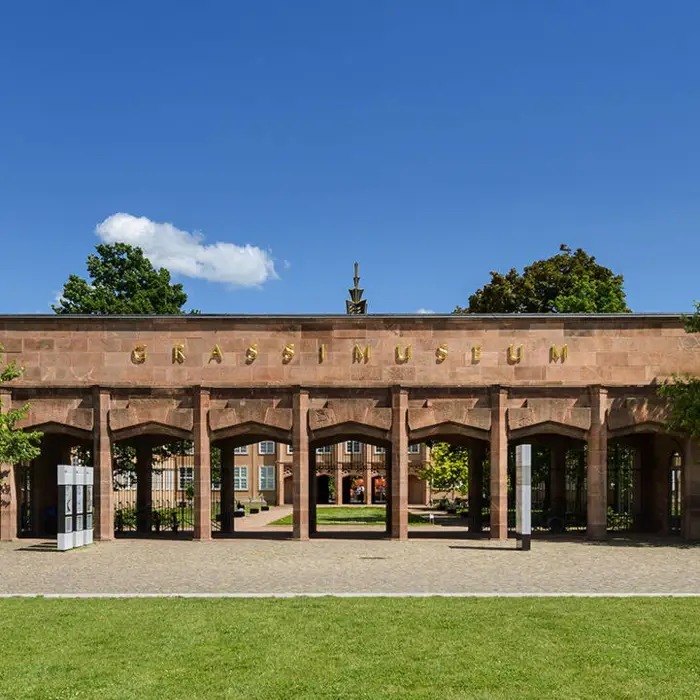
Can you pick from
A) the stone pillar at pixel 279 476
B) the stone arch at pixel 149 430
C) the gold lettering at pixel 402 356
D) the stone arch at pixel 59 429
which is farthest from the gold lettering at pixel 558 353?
the stone pillar at pixel 279 476

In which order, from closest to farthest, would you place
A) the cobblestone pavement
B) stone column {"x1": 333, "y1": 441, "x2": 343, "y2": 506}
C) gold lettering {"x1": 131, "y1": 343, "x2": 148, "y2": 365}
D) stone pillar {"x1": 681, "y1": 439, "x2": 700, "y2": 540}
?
1. the cobblestone pavement
2. stone pillar {"x1": 681, "y1": 439, "x2": 700, "y2": 540}
3. gold lettering {"x1": 131, "y1": 343, "x2": 148, "y2": 365}
4. stone column {"x1": 333, "y1": 441, "x2": 343, "y2": 506}

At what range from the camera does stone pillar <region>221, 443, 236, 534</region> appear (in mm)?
31906

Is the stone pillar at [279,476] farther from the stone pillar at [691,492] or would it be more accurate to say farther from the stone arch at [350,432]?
the stone pillar at [691,492]

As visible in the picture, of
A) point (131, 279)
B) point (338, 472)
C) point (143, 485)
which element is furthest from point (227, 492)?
point (338, 472)

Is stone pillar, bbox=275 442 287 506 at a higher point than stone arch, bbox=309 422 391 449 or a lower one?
lower

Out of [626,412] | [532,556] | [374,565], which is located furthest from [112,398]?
[626,412]

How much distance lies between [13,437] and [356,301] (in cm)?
1770

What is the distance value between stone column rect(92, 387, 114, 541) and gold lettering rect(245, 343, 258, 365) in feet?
15.3

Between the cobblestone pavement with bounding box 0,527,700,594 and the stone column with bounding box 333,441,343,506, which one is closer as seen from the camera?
the cobblestone pavement with bounding box 0,527,700,594

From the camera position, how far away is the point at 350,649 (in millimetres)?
11555

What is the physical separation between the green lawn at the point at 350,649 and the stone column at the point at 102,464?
13826mm

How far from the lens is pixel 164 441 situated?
3384 centimetres

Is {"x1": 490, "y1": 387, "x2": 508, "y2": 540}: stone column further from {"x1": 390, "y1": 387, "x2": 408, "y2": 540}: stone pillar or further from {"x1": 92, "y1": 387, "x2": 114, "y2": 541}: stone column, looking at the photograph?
{"x1": 92, "y1": 387, "x2": 114, "y2": 541}: stone column

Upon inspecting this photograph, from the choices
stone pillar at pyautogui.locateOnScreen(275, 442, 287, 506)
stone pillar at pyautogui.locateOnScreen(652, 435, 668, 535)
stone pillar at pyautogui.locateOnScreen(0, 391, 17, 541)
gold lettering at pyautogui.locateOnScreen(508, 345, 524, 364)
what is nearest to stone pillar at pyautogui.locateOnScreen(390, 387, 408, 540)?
gold lettering at pyautogui.locateOnScreen(508, 345, 524, 364)
